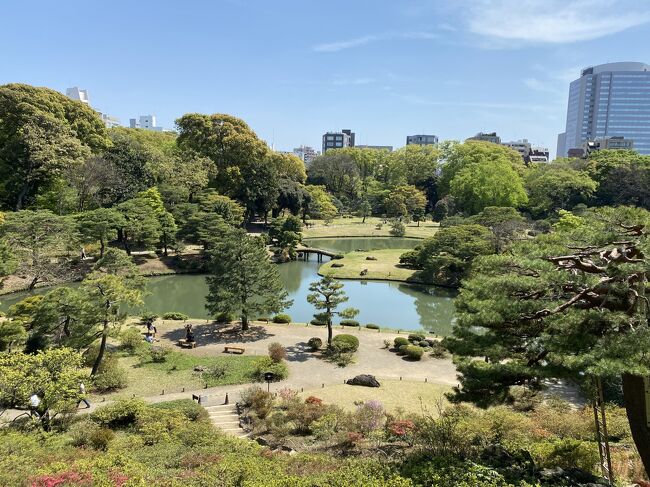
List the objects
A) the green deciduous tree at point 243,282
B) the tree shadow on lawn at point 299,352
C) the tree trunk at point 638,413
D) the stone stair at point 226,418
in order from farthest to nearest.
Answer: the green deciduous tree at point 243,282
the tree shadow on lawn at point 299,352
the stone stair at point 226,418
the tree trunk at point 638,413

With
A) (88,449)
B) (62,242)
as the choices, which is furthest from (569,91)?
(88,449)

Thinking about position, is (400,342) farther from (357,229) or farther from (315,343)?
(357,229)

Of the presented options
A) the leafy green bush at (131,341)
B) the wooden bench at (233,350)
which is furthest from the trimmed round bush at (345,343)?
the leafy green bush at (131,341)

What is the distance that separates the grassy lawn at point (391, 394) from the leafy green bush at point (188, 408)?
3302 millimetres

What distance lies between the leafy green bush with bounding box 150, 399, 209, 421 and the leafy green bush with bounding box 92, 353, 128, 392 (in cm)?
219

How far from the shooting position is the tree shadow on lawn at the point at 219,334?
19.4 m

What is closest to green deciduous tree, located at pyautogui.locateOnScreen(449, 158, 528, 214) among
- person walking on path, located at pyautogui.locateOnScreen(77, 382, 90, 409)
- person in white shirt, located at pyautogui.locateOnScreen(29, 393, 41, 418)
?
person walking on path, located at pyautogui.locateOnScreen(77, 382, 90, 409)

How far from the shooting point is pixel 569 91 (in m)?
152

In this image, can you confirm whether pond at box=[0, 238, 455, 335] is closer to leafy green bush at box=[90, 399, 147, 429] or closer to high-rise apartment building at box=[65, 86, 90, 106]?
leafy green bush at box=[90, 399, 147, 429]

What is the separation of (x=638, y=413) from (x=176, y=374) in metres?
13.4

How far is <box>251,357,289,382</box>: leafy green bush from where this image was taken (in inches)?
607

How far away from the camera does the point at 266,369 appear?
15500 millimetres

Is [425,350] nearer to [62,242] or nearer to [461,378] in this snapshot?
[461,378]

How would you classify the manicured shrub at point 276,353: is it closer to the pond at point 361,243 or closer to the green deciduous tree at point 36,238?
the green deciduous tree at point 36,238
